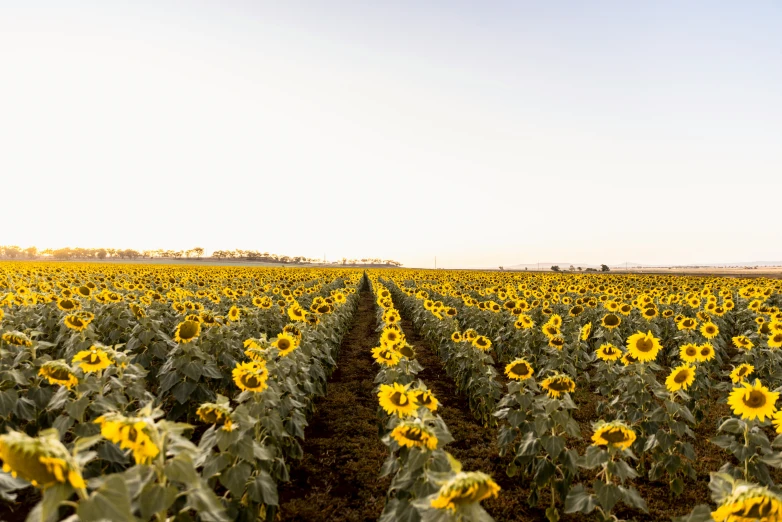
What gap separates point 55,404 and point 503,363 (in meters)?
11.8

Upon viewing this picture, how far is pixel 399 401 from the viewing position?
14.4 feet

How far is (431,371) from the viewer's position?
43.8ft

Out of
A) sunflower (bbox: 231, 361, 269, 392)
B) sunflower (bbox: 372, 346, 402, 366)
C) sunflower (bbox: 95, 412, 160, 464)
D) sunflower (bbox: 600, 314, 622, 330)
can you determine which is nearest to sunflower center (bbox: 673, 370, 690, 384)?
sunflower (bbox: 600, 314, 622, 330)

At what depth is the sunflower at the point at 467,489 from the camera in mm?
2296

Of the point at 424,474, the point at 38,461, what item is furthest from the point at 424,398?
the point at 38,461

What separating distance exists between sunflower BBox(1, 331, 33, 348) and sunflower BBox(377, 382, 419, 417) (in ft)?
17.8

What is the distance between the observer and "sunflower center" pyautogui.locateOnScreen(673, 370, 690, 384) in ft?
21.1

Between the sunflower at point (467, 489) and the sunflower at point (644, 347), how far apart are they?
6.05 metres

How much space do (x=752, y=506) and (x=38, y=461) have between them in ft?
12.3

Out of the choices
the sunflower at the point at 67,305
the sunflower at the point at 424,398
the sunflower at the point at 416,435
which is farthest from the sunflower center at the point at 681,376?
the sunflower at the point at 67,305

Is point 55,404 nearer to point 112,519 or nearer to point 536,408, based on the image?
point 112,519

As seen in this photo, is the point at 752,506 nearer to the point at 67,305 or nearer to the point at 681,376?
the point at 681,376

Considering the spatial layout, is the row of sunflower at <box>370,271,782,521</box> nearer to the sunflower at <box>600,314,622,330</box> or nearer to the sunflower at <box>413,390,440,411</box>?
the sunflower at <box>600,314,622,330</box>

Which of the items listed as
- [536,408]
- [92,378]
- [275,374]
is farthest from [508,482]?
[92,378]
